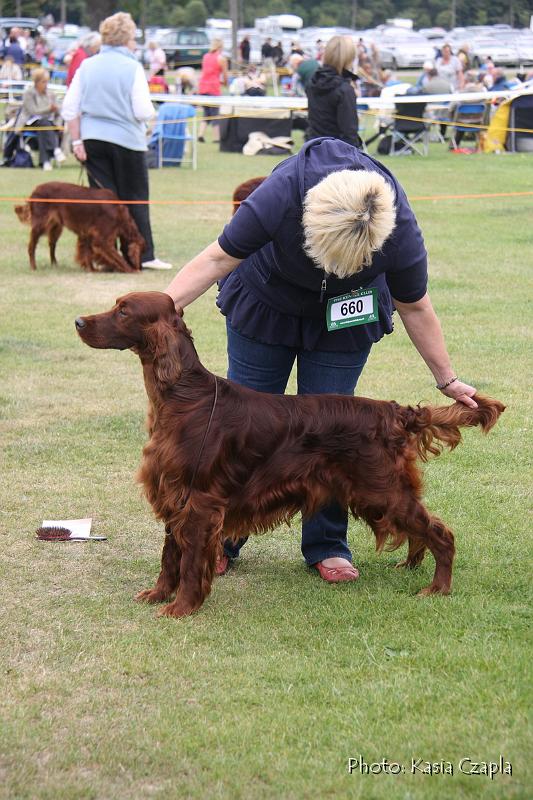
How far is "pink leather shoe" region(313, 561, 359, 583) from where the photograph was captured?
407 cm

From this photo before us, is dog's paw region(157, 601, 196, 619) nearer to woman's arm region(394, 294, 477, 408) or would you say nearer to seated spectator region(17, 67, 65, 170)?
woman's arm region(394, 294, 477, 408)

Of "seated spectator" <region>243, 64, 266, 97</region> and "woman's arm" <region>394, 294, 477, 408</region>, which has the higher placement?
"seated spectator" <region>243, 64, 266, 97</region>

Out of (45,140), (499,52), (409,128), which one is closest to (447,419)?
(45,140)

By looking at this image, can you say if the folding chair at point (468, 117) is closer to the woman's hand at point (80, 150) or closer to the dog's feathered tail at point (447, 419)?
the woman's hand at point (80, 150)

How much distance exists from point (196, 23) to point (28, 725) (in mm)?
66333

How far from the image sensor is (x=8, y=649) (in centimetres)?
345

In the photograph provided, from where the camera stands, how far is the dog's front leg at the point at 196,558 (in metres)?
3.66

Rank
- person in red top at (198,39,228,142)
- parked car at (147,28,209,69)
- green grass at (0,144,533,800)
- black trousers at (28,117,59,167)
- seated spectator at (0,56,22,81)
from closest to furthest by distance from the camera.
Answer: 1. green grass at (0,144,533,800)
2. black trousers at (28,117,59,167)
3. person in red top at (198,39,228,142)
4. seated spectator at (0,56,22,81)
5. parked car at (147,28,209,69)

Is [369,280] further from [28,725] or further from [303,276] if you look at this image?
[28,725]

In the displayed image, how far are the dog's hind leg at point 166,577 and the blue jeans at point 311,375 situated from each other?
429mm

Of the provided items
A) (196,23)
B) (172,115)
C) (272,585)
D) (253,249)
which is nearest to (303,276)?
(253,249)

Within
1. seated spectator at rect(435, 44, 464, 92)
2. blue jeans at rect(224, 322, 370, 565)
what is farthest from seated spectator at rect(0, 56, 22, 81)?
blue jeans at rect(224, 322, 370, 565)

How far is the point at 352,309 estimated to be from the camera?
3.75 m

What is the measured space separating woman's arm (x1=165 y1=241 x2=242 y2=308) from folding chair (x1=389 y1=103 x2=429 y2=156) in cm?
1654
